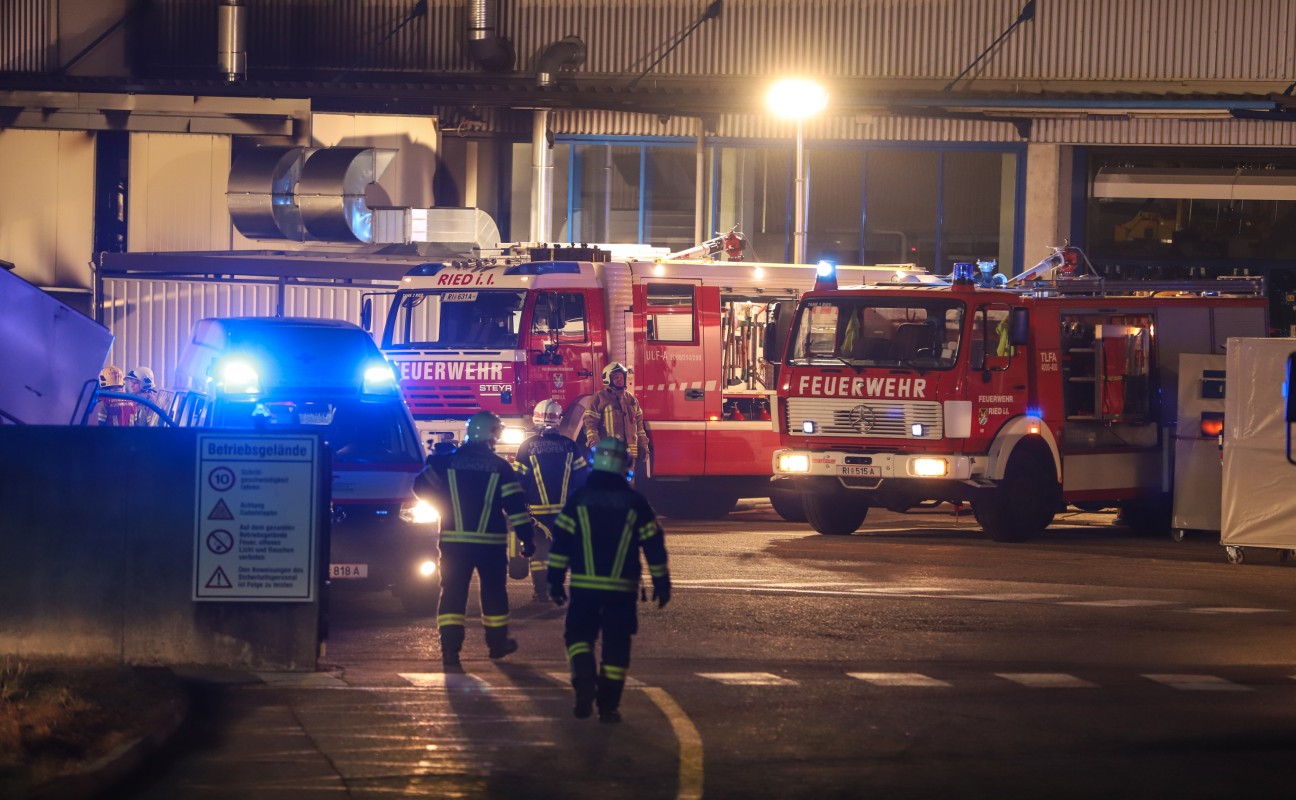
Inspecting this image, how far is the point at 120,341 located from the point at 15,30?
7021 millimetres

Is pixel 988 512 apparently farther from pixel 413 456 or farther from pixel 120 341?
pixel 120 341

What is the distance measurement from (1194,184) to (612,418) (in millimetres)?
19176

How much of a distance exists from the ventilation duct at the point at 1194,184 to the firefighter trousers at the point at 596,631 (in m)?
26.7

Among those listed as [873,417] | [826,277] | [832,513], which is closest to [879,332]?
[873,417]

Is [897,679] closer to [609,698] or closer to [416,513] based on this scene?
[609,698]

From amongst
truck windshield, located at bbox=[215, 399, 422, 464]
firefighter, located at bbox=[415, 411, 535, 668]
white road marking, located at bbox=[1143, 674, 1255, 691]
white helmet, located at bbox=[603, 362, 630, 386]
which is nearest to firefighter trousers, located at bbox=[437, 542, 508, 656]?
firefighter, located at bbox=[415, 411, 535, 668]

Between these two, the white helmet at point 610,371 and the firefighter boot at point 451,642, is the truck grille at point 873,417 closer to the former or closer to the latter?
the white helmet at point 610,371

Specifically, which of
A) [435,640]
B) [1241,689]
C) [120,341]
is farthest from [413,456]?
[120,341]

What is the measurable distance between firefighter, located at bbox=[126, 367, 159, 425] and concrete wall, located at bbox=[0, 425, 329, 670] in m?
9.84

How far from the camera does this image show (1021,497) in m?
19.9

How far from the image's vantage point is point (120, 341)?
1240 inches

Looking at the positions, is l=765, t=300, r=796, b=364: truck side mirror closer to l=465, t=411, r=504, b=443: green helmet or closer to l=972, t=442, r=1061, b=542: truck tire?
l=972, t=442, r=1061, b=542: truck tire

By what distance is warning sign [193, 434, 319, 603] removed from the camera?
1124cm

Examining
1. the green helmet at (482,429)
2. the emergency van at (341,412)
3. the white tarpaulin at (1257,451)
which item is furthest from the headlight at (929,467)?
the green helmet at (482,429)
